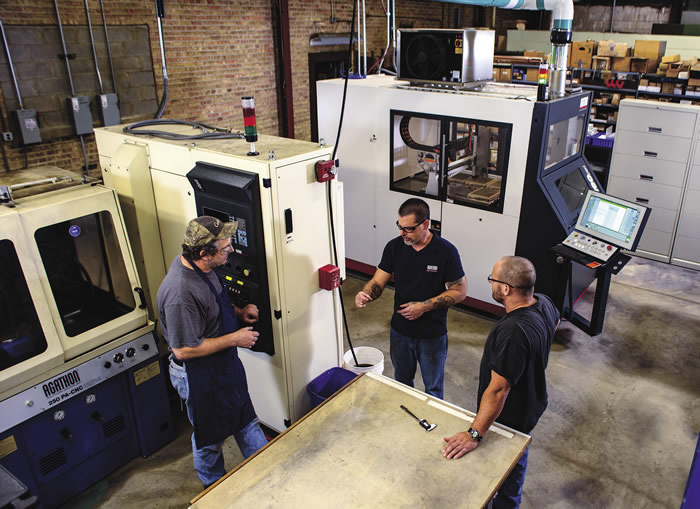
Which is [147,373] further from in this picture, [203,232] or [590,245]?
[590,245]

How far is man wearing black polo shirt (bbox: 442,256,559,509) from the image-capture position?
2303 millimetres

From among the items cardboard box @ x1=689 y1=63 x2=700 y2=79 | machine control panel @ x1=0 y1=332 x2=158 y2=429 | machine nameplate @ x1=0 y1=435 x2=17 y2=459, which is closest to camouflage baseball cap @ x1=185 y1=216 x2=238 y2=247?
machine control panel @ x1=0 y1=332 x2=158 y2=429

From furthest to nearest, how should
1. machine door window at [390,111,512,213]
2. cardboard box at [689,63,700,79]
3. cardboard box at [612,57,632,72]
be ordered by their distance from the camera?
cardboard box at [612,57,632,72] → cardboard box at [689,63,700,79] → machine door window at [390,111,512,213]

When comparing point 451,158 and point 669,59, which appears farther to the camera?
point 669,59

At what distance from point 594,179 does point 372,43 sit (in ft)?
17.9

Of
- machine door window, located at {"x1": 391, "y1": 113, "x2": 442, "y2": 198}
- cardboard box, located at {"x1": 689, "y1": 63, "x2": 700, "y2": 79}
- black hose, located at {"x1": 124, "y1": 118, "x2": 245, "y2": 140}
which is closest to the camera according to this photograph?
black hose, located at {"x1": 124, "y1": 118, "x2": 245, "y2": 140}

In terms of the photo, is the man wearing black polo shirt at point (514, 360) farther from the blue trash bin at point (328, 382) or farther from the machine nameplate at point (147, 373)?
the machine nameplate at point (147, 373)

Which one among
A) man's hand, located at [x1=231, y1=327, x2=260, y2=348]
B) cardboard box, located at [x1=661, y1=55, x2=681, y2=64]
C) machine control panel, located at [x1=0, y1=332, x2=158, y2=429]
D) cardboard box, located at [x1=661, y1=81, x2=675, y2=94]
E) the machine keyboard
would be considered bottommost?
machine control panel, located at [x1=0, y1=332, x2=158, y2=429]

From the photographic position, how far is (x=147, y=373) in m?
3.30

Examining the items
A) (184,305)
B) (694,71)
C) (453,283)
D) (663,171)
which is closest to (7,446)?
(184,305)

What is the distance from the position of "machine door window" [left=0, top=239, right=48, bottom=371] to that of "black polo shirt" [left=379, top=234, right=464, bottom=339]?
196cm

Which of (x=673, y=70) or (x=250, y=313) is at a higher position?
(x=673, y=70)

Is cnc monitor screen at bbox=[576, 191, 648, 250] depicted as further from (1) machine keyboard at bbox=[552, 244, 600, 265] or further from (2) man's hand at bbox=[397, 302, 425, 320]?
(2) man's hand at bbox=[397, 302, 425, 320]

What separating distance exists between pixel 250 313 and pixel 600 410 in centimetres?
263
